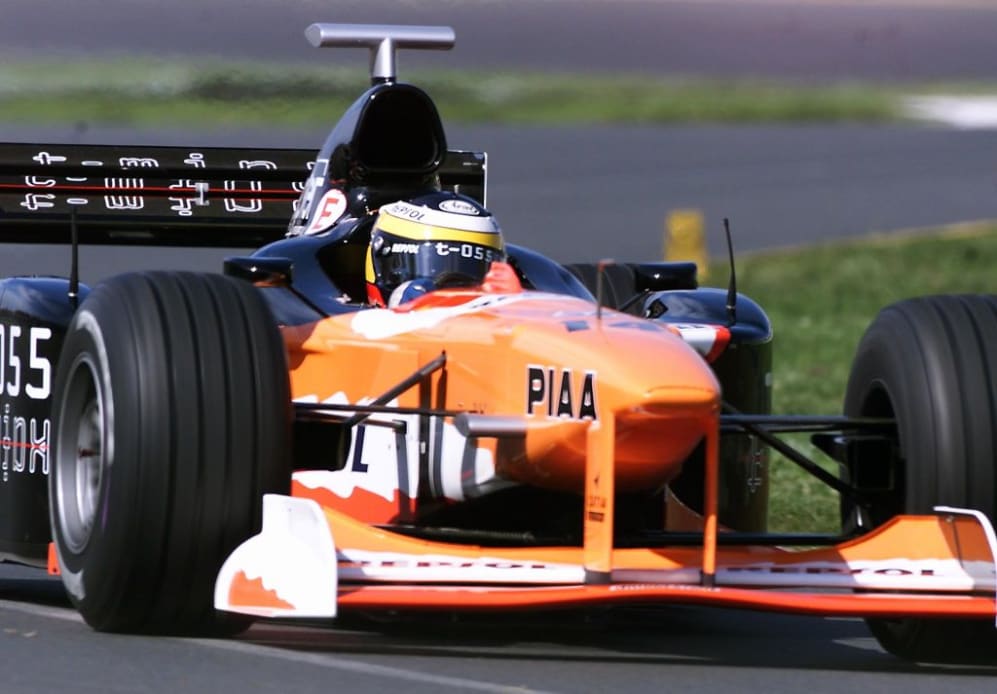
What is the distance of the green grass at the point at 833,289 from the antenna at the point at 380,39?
2.82 meters

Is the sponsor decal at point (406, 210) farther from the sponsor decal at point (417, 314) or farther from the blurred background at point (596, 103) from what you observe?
the blurred background at point (596, 103)

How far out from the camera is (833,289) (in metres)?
18.4

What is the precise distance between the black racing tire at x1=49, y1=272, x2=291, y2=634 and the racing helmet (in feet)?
2.96

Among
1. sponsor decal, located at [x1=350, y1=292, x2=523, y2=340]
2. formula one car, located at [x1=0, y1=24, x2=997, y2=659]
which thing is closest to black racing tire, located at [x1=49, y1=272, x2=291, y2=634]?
formula one car, located at [x1=0, y1=24, x2=997, y2=659]

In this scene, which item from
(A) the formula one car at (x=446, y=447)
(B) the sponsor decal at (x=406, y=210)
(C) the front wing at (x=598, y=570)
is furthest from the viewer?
(B) the sponsor decal at (x=406, y=210)

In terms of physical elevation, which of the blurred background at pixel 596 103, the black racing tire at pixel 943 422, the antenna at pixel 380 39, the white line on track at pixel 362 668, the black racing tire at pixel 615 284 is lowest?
the white line on track at pixel 362 668

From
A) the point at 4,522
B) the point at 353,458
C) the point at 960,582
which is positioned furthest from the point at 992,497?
the point at 4,522

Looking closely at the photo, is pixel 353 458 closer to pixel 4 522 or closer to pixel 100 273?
pixel 4 522

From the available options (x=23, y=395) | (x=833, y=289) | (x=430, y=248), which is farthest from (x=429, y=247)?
(x=833, y=289)

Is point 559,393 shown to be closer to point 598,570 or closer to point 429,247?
point 598,570

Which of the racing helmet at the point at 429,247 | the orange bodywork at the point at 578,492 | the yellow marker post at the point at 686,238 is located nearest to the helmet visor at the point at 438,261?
the racing helmet at the point at 429,247

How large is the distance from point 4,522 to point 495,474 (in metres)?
1.86

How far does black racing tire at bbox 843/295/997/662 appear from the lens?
650 centimetres

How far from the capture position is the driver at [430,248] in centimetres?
714
